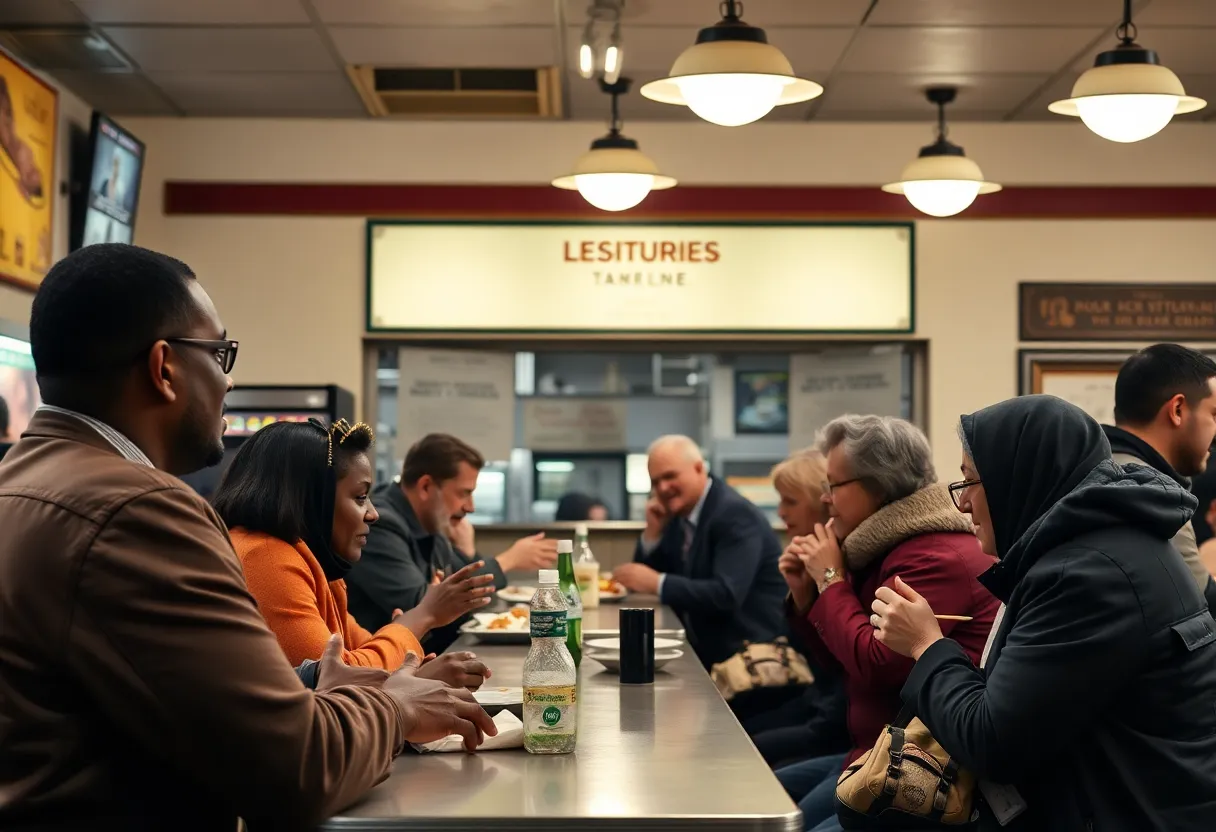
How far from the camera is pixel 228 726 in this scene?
4.43 ft

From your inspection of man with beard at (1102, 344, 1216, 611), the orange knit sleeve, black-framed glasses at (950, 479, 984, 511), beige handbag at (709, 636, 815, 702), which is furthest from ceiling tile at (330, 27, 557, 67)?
black-framed glasses at (950, 479, 984, 511)

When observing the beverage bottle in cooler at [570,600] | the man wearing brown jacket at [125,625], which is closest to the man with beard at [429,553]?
the beverage bottle in cooler at [570,600]

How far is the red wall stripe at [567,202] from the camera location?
6199 mm

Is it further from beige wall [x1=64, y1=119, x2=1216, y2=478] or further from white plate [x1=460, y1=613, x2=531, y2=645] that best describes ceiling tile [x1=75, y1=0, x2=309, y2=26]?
white plate [x1=460, y1=613, x2=531, y2=645]

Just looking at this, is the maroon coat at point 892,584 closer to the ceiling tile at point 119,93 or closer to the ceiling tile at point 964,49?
the ceiling tile at point 964,49

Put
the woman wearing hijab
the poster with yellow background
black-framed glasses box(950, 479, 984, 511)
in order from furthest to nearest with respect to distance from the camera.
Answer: the poster with yellow background → black-framed glasses box(950, 479, 984, 511) → the woman wearing hijab

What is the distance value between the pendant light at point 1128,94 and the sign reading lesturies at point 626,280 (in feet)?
8.43

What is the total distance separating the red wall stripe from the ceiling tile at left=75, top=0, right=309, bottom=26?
1.43 m

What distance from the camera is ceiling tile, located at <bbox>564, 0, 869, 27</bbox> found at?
15.0 ft

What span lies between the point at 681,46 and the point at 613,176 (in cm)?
80

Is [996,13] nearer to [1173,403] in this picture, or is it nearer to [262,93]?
[1173,403]

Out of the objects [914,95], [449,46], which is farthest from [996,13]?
[449,46]

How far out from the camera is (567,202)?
6.22 metres

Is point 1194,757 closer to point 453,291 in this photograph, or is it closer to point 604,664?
point 604,664
